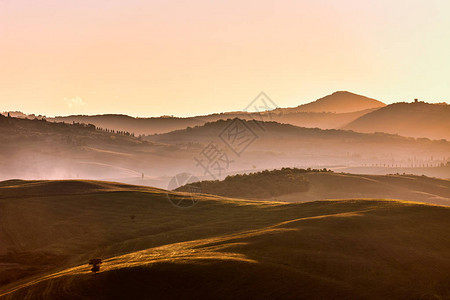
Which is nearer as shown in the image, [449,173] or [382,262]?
[382,262]

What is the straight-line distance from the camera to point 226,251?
2628 cm

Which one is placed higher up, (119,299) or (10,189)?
(10,189)

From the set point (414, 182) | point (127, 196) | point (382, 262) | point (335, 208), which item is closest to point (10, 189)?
point (127, 196)

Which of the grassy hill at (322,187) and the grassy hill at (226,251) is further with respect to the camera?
the grassy hill at (322,187)

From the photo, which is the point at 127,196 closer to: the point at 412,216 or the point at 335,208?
the point at 335,208

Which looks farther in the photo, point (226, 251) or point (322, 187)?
point (322, 187)

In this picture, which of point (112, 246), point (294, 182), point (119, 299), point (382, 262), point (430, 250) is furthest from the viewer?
point (294, 182)

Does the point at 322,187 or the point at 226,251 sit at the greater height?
the point at 322,187

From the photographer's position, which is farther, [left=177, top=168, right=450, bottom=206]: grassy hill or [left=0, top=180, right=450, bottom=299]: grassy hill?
[left=177, top=168, right=450, bottom=206]: grassy hill

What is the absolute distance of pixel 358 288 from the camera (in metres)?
21.3

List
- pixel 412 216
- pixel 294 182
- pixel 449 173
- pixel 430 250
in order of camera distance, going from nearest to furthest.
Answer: pixel 430 250 → pixel 412 216 → pixel 294 182 → pixel 449 173

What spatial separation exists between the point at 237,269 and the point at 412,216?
16.0 m

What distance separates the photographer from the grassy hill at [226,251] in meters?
21.6

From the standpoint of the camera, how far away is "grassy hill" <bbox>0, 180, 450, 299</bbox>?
2156 cm
